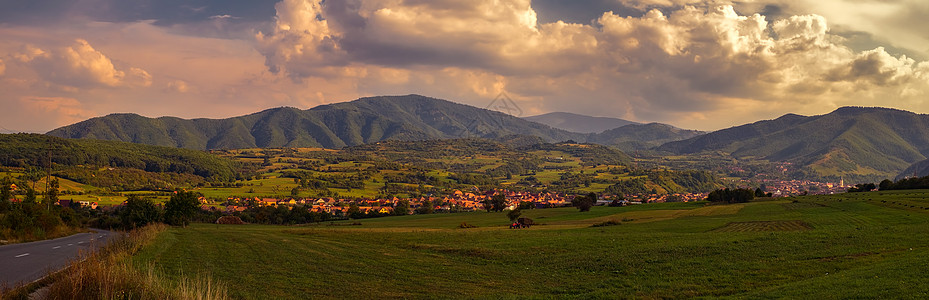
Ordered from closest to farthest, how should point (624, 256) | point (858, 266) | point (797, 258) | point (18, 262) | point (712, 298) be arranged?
Answer: point (712, 298) → point (858, 266) → point (797, 258) → point (18, 262) → point (624, 256)

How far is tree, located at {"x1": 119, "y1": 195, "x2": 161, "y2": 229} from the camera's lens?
216ft

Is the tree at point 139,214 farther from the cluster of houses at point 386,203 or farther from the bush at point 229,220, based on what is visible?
the cluster of houses at point 386,203

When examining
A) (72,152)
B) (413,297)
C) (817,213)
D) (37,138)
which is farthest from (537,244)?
(37,138)

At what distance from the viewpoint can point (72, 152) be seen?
627ft

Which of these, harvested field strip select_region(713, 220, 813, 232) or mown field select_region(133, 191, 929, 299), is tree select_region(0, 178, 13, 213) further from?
harvested field strip select_region(713, 220, 813, 232)

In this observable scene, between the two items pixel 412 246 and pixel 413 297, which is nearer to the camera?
pixel 413 297

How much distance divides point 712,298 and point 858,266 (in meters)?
8.47

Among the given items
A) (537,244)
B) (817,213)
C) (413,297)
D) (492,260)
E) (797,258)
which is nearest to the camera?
(413,297)

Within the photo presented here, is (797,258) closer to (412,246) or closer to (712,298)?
(712,298)

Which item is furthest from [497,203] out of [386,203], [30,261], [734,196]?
[30,261]

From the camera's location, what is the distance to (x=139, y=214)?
66.6m

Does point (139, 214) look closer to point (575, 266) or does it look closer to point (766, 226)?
point (575, 266)

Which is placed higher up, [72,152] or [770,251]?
[72,152]

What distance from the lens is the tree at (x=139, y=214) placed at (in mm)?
65769
